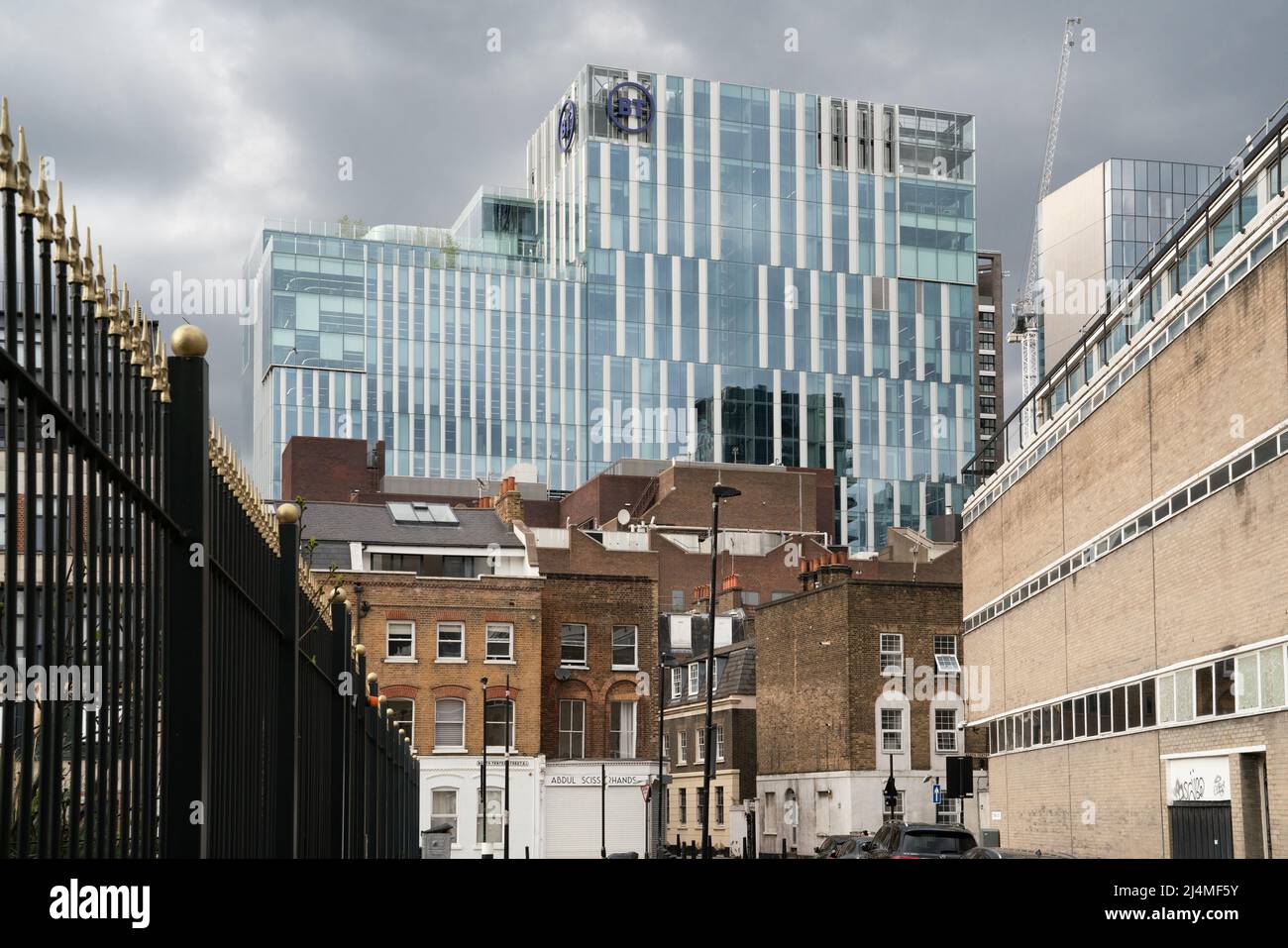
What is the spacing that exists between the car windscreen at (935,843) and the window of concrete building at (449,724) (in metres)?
38.3

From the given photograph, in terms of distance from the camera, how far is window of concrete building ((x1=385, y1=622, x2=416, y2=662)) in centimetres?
6531

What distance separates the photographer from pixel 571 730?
2699 inches

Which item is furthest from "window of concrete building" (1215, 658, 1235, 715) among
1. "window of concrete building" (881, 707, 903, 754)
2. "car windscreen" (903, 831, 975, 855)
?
"window of concrete building" (881, 707, 903, 754)

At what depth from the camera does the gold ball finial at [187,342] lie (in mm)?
5570

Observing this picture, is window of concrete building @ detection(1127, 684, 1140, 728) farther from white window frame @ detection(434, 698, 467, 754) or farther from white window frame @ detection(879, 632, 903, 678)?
white window frame @ detection(434, 698, 467, 754)

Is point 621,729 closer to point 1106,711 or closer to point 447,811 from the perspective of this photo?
point 447,811

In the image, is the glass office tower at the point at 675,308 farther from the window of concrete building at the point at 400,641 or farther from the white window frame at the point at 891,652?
the white window frame at the point at 891,652

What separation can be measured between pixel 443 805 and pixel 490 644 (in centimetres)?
650

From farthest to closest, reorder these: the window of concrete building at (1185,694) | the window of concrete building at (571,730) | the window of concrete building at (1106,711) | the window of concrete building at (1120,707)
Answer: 1. the window of concrete building at (571,730)
2. the window of concrete building at (1106,711)
3. the window of concrete building at (1120,707)
4. the window of concrete building at (1185,694)

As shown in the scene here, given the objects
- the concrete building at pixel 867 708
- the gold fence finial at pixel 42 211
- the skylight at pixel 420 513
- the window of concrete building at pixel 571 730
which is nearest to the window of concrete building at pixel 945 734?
the concrete building at pixel 867 708

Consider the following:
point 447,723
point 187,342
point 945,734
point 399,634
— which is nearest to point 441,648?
point 399,634
